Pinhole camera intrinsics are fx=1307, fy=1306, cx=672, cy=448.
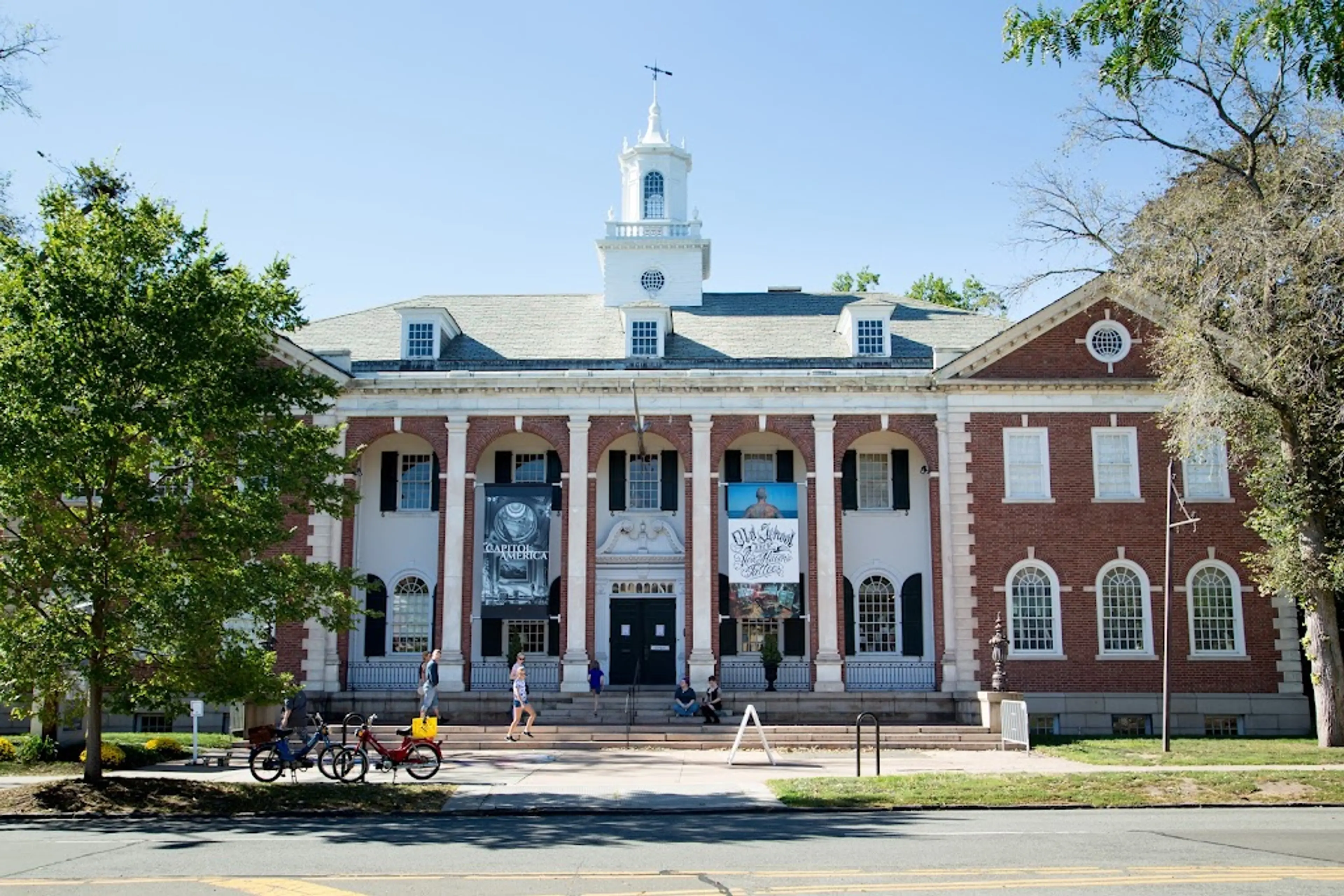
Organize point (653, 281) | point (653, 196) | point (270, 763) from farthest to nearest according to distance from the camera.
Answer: point (653, 196), point (653, 281), point (270, 763)

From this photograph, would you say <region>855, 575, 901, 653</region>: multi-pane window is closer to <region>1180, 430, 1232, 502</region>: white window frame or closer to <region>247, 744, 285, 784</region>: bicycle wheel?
<region>1180, 430, 1232, 502</region>: white window frame

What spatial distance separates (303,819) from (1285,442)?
2107cm

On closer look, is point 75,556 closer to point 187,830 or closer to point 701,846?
point 187,830

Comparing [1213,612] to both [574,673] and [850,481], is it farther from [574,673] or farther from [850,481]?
[574,673]

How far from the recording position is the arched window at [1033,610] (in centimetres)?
3222

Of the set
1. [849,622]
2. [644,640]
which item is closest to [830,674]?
[849,622]

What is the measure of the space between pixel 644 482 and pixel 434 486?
5639 millimetres

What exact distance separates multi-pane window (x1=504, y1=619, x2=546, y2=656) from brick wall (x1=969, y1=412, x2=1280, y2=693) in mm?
11355

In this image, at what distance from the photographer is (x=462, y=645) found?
33156 mm

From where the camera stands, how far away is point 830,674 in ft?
106

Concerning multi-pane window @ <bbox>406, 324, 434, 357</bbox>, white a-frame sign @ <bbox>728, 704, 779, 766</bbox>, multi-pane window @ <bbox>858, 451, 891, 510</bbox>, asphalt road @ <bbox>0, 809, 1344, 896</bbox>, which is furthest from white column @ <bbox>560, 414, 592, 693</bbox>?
asphalt road @ <bbox>0, 809, 1344, 896</bbox>

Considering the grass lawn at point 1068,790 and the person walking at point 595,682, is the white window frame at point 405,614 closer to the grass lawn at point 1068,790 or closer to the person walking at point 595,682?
the person walking at point 595,682

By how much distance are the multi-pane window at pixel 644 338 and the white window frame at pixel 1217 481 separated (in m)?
13.7

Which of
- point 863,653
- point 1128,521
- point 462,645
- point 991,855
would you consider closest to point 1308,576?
point 1128,521
